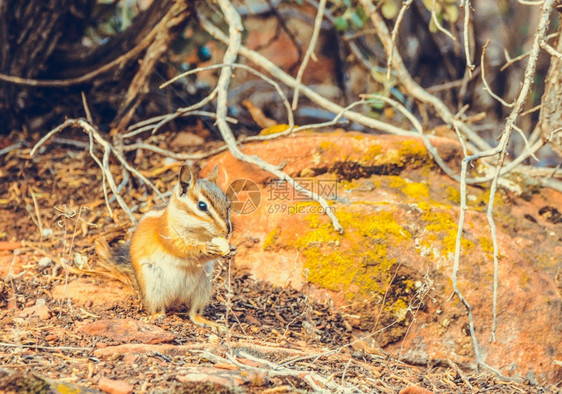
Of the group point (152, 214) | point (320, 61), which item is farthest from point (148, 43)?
point (320, 61)

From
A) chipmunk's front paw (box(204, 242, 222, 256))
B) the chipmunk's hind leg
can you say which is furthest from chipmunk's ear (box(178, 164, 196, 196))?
the chipmunk's hind leg

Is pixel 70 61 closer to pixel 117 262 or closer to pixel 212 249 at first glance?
pixel 117 262

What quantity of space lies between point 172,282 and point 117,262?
20.7 inches

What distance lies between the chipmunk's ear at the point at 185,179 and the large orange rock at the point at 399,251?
755mm

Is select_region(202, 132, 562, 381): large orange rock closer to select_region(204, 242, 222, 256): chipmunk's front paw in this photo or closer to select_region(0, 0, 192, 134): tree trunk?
select_region(204, 242, 222, 256): chipmunk's front paw

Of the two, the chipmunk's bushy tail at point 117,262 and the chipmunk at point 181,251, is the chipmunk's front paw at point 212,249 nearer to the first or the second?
the chipmunk at point 181,251

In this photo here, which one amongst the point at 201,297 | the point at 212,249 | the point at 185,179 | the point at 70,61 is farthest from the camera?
the point at 70,61

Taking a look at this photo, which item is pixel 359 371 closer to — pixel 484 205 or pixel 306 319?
pixel 306 319

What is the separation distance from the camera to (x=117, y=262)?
4.36 metres

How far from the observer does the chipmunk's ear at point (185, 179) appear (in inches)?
154

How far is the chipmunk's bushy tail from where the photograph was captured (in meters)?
4.32

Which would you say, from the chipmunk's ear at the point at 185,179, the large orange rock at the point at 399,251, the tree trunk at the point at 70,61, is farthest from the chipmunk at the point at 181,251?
the tree trunk at the point at 70,61

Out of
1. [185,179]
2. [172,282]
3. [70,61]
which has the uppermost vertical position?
[70,61]

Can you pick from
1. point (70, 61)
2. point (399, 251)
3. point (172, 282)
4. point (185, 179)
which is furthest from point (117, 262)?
point (70, 61)
